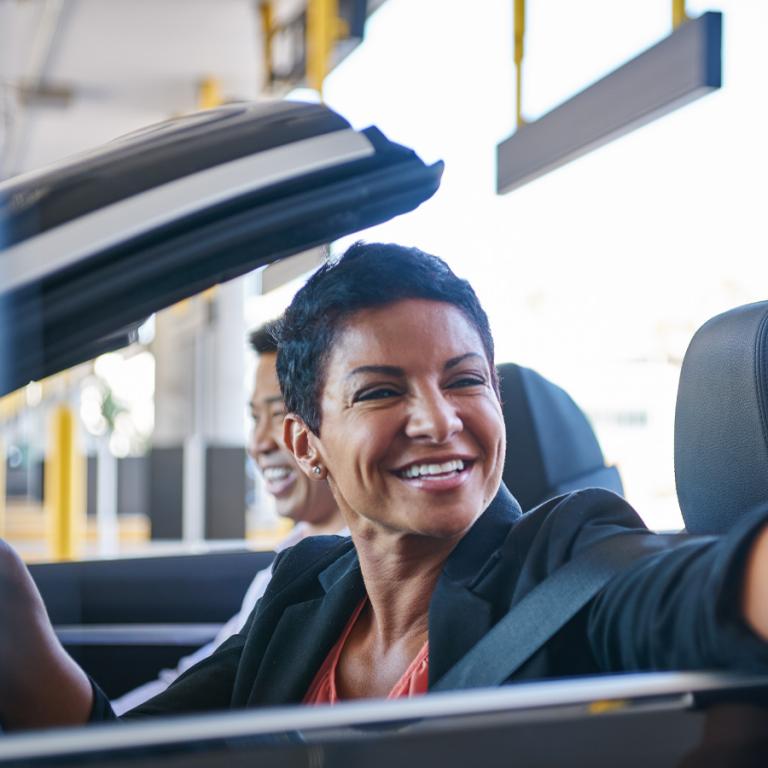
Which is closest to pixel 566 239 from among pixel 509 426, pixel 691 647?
pixel 509 426

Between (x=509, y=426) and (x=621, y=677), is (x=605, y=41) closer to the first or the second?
(x=509, y=426)

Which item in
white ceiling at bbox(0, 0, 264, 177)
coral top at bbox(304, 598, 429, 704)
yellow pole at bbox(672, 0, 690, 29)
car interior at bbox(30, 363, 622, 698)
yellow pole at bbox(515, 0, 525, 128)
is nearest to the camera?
coral top at bbox(304, 598, 429, 704)

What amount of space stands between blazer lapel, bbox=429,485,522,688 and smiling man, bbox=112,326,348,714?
509 millimetres

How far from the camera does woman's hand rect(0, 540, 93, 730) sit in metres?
0.92

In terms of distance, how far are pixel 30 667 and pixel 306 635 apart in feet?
0.95

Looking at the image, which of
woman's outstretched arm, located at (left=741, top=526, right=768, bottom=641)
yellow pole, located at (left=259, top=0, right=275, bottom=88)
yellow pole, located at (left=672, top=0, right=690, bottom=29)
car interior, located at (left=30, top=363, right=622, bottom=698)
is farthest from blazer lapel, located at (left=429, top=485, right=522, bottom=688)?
yellow pole, located at (left=259, top=0, right=275, bottom=88)

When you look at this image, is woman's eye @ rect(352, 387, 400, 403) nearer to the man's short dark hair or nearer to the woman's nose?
the woman's nose

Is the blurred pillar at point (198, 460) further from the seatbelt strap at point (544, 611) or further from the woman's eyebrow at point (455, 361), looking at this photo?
the seatbelt strap at point (544, 611)

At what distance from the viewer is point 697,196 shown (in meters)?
1.31

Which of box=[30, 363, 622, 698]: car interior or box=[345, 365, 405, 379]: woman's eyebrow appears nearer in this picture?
box=[345, 365, 405, 379]: woman's eyebrow

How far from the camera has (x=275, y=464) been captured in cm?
179

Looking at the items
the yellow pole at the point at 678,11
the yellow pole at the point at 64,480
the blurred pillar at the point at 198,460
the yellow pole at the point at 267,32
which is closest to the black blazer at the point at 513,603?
the yellow pole at the point at 678,11

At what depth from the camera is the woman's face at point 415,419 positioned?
1003 mm

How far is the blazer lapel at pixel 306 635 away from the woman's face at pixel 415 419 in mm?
151
